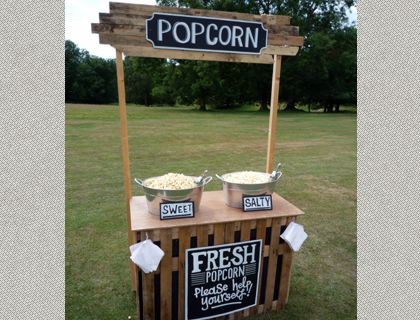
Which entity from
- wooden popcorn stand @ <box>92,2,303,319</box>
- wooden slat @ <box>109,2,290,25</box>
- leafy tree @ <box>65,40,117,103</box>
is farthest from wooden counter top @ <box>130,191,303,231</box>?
leafy tree @ <box>65,40,117,103</box>

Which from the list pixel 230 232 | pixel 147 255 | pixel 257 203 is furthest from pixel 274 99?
pixel 147 255

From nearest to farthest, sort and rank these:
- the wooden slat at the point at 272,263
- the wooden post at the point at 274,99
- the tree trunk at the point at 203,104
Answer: the wooden slat at the point at 272,263 < the wooden post at the point at 274,99 < the tree trunk at the point at 203,104

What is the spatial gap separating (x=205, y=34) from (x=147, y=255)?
1.72 meters

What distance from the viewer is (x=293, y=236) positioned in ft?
8.75

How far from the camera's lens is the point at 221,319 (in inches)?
108

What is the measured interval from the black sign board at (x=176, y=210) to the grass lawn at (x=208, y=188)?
3.59 feet

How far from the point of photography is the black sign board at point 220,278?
250 cm

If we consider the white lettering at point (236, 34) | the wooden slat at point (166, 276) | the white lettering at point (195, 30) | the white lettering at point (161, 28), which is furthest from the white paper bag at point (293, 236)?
the white lettering at point (161, 28)

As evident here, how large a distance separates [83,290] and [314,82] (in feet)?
109

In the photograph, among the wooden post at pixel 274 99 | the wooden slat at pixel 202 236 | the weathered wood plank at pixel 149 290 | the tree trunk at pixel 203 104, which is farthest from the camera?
the tree trunk at pixel 203 104

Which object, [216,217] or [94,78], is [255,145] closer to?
[216,217]

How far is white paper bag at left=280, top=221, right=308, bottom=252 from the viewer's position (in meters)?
2.66

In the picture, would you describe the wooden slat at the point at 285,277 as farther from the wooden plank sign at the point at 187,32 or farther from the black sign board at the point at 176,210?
the wooden plank sign at the point at 187,32

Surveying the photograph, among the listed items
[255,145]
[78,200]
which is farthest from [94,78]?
[78,200]
